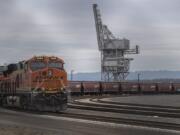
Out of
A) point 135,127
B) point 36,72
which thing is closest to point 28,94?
point 36,72

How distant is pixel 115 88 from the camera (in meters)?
84.8

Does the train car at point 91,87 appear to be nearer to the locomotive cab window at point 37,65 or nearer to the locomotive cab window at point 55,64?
the locomotive cab window at point 55,64

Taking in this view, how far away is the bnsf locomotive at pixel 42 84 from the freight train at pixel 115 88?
35789 millimetres

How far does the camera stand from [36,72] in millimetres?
35062

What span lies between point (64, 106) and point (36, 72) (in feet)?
10.3

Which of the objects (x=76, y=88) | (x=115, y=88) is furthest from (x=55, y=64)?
(x=115, y=88)

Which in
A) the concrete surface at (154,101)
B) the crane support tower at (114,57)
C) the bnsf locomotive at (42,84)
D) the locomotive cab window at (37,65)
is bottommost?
the concrete surface at (154,101)

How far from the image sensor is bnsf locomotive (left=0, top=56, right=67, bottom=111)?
34219 mm

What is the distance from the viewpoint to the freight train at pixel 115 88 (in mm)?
77062

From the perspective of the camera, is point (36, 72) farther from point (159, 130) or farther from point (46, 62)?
point (159, 130)

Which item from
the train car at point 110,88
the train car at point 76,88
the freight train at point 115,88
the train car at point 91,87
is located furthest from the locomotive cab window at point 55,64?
the train car at point 110,88

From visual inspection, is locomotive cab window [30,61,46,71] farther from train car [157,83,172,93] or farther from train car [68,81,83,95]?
train car [157,83,172,93]

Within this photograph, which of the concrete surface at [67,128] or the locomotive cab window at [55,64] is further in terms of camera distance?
the locomotive cab window at [55,64]

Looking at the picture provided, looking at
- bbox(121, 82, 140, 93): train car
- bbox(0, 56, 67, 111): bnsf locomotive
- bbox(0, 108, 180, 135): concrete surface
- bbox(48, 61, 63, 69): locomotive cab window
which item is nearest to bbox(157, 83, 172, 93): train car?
bbox(121, 82, 140, 93): train car
